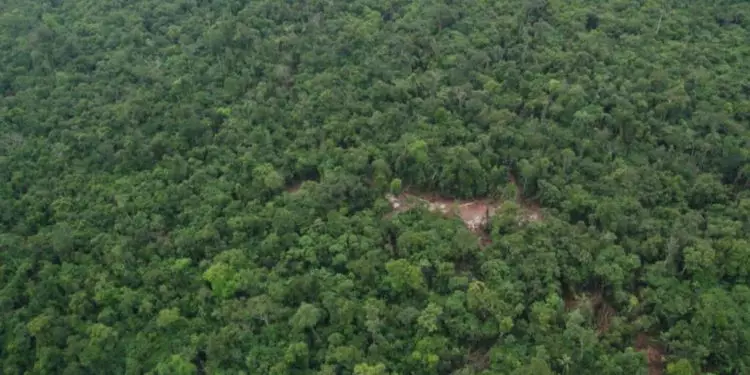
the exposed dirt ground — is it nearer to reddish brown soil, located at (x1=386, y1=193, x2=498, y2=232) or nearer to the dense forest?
reddish brown soil, located at (x1=386, y1=193, x2=498, y2=232)

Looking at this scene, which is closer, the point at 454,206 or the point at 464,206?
the point at 454,206

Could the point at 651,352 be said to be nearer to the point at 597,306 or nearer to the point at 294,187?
the point at 597,306

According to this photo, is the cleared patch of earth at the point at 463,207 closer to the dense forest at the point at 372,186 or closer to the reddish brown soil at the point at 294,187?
the dense forest at the point at 372,186

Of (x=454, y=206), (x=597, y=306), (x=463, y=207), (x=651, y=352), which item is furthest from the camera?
(x=463, y=207)

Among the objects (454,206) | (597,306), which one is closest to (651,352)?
(597,306)

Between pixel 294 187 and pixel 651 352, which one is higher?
pixel 294 187

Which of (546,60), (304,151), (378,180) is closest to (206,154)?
(304,151)
